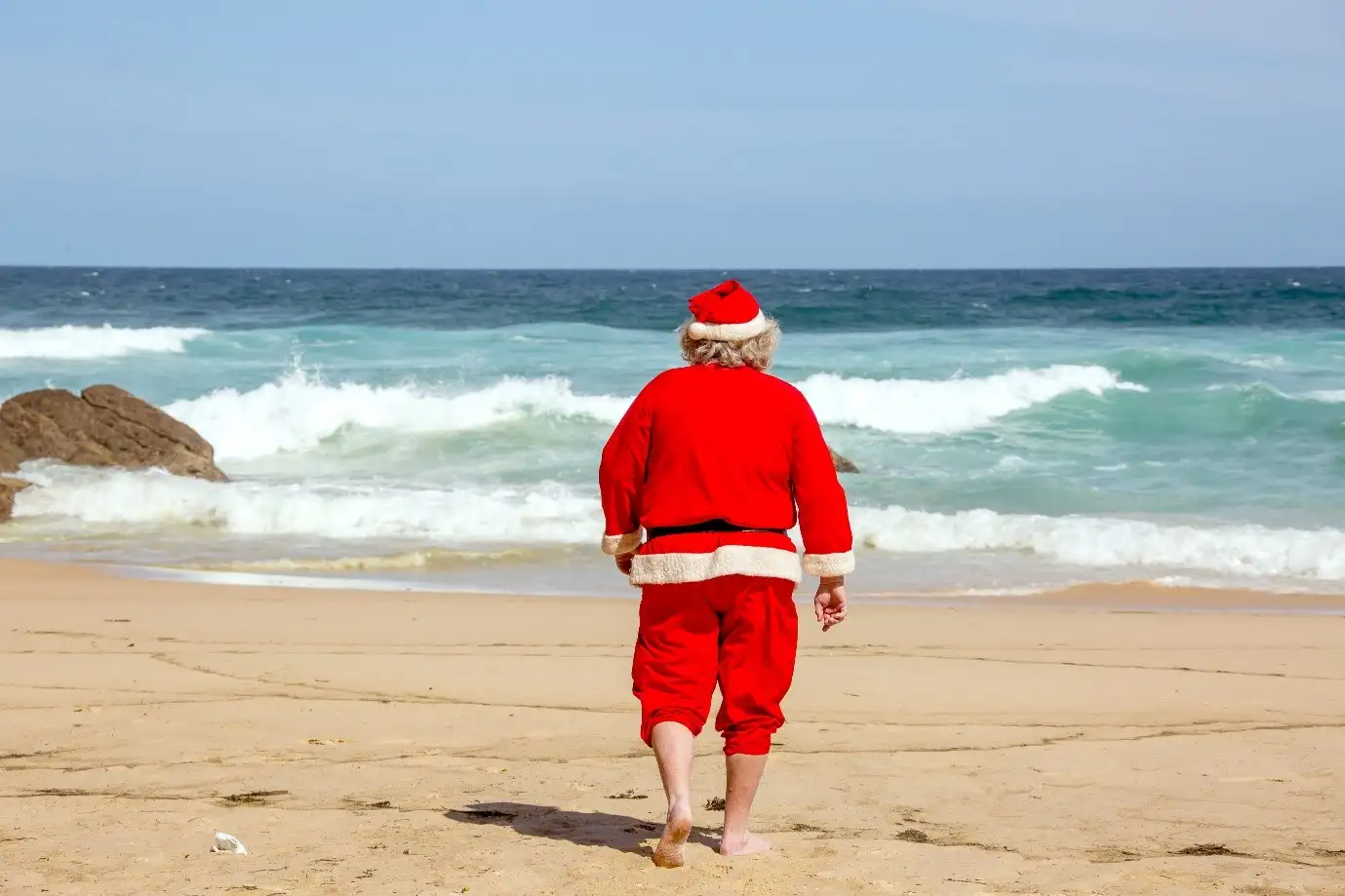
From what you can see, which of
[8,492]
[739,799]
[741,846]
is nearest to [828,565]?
[739,799]

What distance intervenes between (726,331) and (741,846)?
1.31 meters

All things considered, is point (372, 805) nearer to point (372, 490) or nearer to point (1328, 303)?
point (372, 490)

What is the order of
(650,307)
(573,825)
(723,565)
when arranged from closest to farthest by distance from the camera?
1. (723,565)
2. (573,825)
3. (650,307)

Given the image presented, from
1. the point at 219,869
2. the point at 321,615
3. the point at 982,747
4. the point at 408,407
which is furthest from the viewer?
the point at 408,407

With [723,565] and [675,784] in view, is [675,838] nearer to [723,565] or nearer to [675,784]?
[675,784]

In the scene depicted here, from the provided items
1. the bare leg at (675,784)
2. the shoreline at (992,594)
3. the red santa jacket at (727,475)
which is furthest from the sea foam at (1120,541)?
the bare leg at (675,784)

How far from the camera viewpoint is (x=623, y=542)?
148 inches

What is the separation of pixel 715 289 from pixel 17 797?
2.50m

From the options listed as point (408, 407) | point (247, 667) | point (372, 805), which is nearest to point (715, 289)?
point (372, 805)

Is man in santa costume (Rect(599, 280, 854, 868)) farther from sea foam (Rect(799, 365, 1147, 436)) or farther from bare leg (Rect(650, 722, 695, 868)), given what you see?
sea foam (Rect(799, 365, 1147, 436))

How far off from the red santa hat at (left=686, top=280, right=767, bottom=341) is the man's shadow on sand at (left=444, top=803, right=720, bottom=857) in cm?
133

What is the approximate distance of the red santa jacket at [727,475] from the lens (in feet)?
11.9

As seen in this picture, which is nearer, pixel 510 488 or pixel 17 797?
pixel 17 797

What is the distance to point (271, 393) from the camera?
20594 mm
